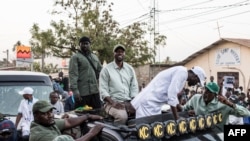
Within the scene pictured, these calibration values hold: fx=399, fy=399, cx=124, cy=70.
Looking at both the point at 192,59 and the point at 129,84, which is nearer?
the point at 129,84

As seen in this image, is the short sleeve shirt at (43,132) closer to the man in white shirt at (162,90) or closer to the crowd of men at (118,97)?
the crowd of men at (118,97)

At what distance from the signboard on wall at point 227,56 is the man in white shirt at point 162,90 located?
1948 centimetres

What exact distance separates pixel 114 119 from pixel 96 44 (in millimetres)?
13493

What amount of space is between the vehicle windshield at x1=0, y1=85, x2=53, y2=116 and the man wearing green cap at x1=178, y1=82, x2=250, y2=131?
268 centimetres

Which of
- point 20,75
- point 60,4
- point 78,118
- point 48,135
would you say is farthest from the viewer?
point 60,4

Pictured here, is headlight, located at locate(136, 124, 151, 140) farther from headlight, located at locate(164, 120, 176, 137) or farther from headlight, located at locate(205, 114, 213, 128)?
headlight, located at locate(205, 114, 213, 128)

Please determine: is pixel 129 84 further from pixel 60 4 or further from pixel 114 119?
pixel 60 4

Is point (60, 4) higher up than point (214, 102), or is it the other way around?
point (60, 4)

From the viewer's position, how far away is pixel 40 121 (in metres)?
3.61

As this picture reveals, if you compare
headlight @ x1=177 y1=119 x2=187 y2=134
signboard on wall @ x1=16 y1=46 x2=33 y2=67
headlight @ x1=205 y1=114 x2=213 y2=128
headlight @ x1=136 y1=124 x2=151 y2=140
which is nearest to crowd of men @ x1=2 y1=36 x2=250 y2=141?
headlight @ x1=205 y1=114 x2=213 y2=128

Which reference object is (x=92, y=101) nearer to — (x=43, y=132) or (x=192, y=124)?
(x=43, y=132)

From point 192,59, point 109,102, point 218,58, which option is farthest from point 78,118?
point 192,59

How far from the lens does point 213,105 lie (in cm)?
→ 464

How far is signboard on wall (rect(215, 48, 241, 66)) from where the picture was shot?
22.9 m
